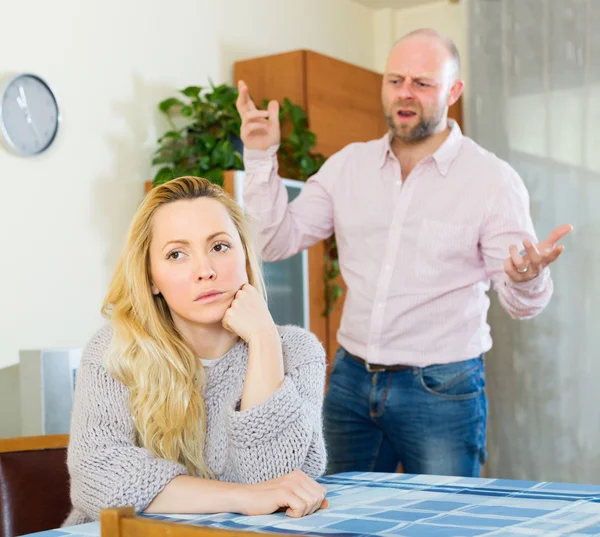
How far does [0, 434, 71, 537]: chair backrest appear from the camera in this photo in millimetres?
1609

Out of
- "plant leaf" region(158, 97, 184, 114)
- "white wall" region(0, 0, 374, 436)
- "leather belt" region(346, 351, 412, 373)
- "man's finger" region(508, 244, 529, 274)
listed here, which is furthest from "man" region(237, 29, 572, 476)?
"plant leaf" region(158, 97, 184, 114)

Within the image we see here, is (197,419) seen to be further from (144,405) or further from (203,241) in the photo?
(203,241)

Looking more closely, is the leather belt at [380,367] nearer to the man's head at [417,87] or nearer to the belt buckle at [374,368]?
the belt buckle at [374,368]

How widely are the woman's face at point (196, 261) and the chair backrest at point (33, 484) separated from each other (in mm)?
359

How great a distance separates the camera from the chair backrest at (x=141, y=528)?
735 millimetres

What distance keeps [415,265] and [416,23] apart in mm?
3152

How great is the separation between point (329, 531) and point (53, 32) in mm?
2581

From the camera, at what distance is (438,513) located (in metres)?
1.23

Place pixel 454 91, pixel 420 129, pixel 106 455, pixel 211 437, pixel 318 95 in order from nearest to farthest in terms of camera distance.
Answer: pixel 106 455 → pixel 211 437 → pixel 420 129 → pixel 454 91 → pixel 318 95

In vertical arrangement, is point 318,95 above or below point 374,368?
above

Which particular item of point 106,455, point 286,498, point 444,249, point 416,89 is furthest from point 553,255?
point 106,455

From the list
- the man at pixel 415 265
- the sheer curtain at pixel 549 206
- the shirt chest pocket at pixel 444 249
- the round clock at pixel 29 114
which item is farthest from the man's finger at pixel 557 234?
the sheer curtain at pixel 549 206

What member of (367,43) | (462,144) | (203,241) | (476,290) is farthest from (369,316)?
A: (367,43)

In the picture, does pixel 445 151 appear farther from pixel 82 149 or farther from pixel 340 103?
pixel 340 103
